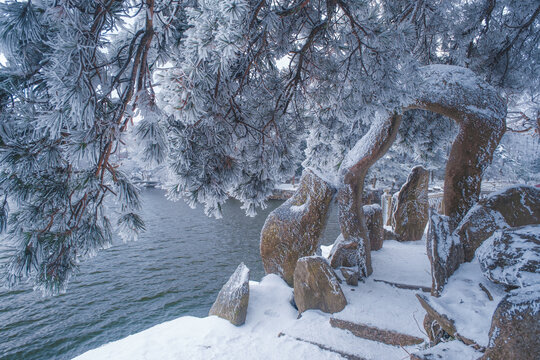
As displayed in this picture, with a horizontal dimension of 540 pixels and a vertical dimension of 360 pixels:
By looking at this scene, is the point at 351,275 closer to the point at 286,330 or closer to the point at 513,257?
the point at 286,330

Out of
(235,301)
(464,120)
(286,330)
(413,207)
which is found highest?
(464,120)

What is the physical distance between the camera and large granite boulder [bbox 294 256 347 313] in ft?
15.7

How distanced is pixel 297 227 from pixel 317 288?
1.40m

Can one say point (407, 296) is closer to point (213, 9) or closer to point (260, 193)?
point (260, 193)

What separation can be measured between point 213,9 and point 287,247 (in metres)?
5.14

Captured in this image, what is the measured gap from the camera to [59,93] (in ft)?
4.03

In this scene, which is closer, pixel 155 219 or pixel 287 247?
pixel 287 247

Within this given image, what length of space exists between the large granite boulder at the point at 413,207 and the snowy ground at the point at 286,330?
216cm

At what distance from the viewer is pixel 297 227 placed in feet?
19.5

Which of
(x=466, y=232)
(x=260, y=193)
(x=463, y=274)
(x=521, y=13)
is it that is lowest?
(x=463, y=274)

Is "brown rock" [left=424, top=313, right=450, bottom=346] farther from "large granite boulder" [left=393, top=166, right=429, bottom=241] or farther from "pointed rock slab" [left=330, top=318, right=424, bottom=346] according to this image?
"large granite boulder" [left=393, top=166, right=429, bottom=241]

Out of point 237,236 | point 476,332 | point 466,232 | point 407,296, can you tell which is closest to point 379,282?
point 407,296

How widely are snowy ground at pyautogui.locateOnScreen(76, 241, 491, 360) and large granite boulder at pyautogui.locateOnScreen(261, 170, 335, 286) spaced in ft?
1.69

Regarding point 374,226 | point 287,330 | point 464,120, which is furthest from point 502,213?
point 374,226
